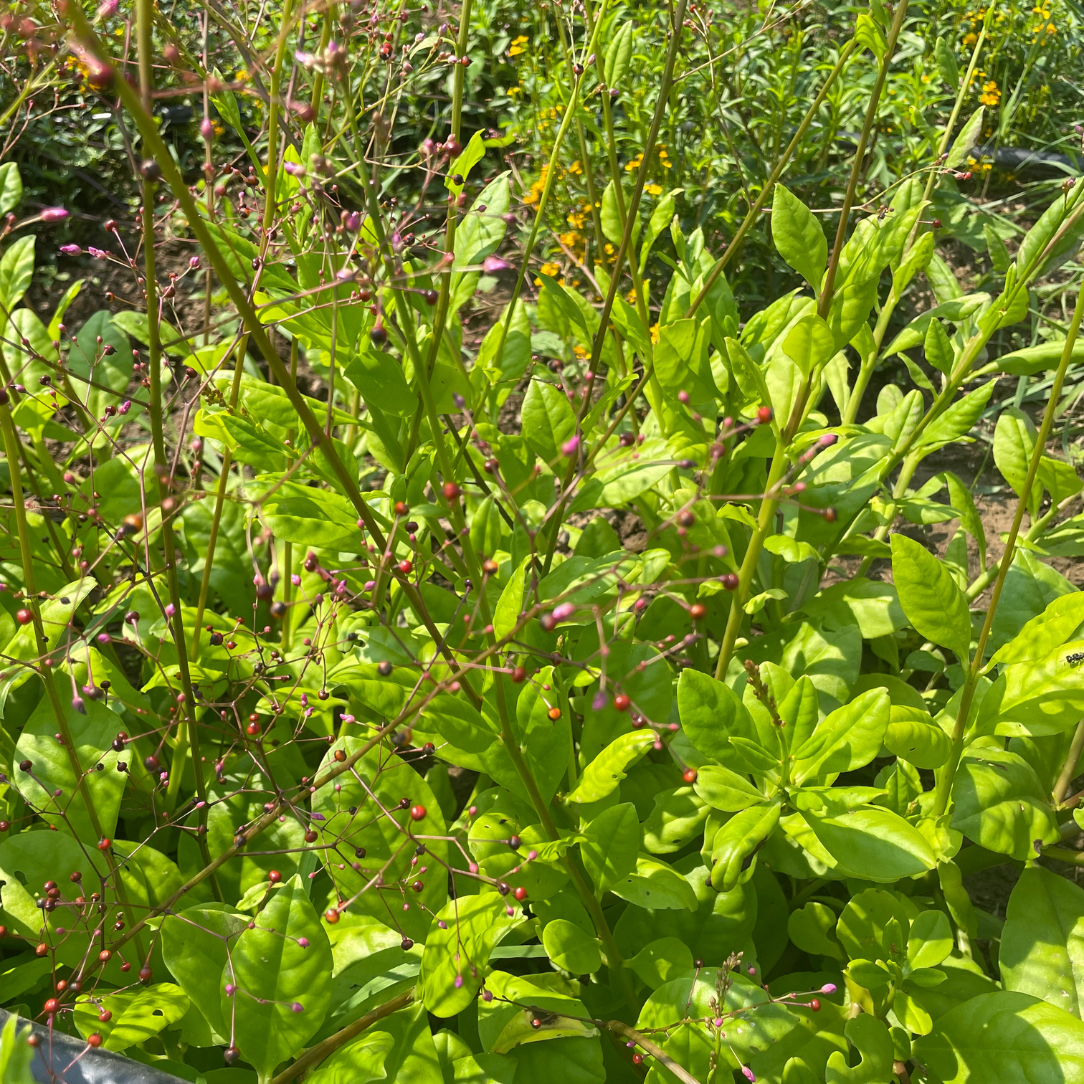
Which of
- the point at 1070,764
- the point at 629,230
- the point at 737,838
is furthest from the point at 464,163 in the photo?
the point at 1070,764

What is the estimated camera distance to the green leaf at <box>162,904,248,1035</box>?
137 centimetres

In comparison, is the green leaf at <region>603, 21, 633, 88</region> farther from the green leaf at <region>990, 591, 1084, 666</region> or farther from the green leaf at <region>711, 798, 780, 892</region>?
the green leaf at <region>711, 798, 780, 892</region>

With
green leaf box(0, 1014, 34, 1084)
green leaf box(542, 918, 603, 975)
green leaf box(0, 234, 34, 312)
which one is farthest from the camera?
green leaf box(0, 234, 34, 312)

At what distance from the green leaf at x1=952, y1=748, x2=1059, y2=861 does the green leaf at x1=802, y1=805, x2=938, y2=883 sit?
0.22m

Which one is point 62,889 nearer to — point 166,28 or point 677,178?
point 166,28

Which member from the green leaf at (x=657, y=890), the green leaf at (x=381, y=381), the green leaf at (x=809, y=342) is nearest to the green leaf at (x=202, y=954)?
the green leaf at (x=657, y=890)

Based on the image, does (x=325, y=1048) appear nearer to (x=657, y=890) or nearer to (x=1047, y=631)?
(x=657, y=890)

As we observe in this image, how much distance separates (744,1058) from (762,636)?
87cm

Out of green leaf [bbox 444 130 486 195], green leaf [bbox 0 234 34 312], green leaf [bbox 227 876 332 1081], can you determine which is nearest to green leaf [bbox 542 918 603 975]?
green leaf [bbox 227 876 332 1081]

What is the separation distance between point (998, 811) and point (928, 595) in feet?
1.24

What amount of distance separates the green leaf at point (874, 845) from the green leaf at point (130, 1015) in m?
0.95

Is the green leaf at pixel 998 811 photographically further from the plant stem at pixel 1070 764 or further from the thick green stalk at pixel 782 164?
the thick green stalk at pixel 782 164

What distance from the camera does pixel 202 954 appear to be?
1.40 m

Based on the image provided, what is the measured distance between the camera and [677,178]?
11.9 ft
